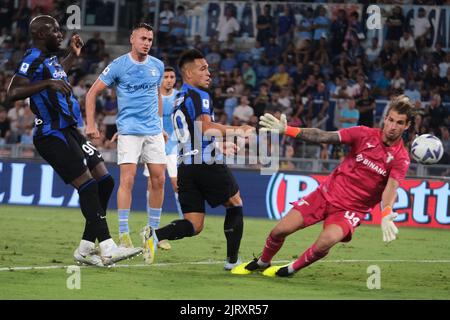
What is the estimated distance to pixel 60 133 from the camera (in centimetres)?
1039

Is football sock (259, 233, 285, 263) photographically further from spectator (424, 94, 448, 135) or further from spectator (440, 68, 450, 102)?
spectator (440, 68, 450, 102)

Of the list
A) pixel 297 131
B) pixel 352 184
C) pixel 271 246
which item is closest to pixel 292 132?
pixel 297 131

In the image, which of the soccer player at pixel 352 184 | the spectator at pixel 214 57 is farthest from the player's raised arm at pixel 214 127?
the spectator at pixel 214 57

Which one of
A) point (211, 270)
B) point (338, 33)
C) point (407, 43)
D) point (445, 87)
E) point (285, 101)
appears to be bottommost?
point (211, 270)

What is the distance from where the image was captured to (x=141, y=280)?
9.44 meters

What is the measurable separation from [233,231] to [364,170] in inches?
63.5

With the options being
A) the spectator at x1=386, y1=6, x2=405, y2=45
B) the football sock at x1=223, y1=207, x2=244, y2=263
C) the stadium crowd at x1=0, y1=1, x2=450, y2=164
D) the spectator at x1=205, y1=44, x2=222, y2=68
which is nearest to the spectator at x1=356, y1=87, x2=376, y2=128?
the stadium crowd at x1=0, y1=1, x2=450, y2=164

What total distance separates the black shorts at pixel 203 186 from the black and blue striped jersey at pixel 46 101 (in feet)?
4.45

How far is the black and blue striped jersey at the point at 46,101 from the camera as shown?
1034 cm

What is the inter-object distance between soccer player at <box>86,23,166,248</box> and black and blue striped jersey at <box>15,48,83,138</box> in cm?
117

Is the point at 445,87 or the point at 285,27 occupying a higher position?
the point at 285,27

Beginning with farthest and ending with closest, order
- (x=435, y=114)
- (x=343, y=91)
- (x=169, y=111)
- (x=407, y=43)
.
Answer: (x=407, y=43) < (x=343, y=91) < (x=435, y=114) < (x=169, y=111)

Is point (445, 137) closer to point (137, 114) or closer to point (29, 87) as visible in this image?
point (137, 114)

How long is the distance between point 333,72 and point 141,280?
1466cm
